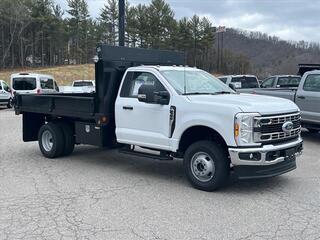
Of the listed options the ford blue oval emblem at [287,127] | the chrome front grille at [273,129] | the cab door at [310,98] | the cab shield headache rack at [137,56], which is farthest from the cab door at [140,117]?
the cab door at [310,98]

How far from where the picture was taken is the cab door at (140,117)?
24.1ft

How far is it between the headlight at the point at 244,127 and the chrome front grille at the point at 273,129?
68 millimetres

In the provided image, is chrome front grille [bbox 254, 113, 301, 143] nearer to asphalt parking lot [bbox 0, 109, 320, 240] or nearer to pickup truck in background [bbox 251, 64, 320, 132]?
asphalt parking lot [bbox 0, 109, 320, 240]

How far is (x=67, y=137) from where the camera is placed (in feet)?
31.1

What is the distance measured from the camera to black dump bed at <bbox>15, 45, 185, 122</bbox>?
8242 mm

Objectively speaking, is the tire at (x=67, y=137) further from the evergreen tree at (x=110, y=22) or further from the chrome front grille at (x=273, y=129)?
the evergreen tree at (x=110, y=22)

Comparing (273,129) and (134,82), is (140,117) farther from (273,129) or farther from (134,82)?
(273,129)

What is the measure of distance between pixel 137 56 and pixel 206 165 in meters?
3.12

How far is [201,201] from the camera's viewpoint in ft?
20.5

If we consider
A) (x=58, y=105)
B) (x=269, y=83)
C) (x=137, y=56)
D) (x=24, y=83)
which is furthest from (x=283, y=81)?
(x=24, y=83)

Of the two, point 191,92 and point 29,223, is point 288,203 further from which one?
point 29,223

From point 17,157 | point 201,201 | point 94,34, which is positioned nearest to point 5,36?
point 94,34

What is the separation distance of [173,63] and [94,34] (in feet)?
232

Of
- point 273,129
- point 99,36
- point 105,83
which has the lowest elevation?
point 273,129
